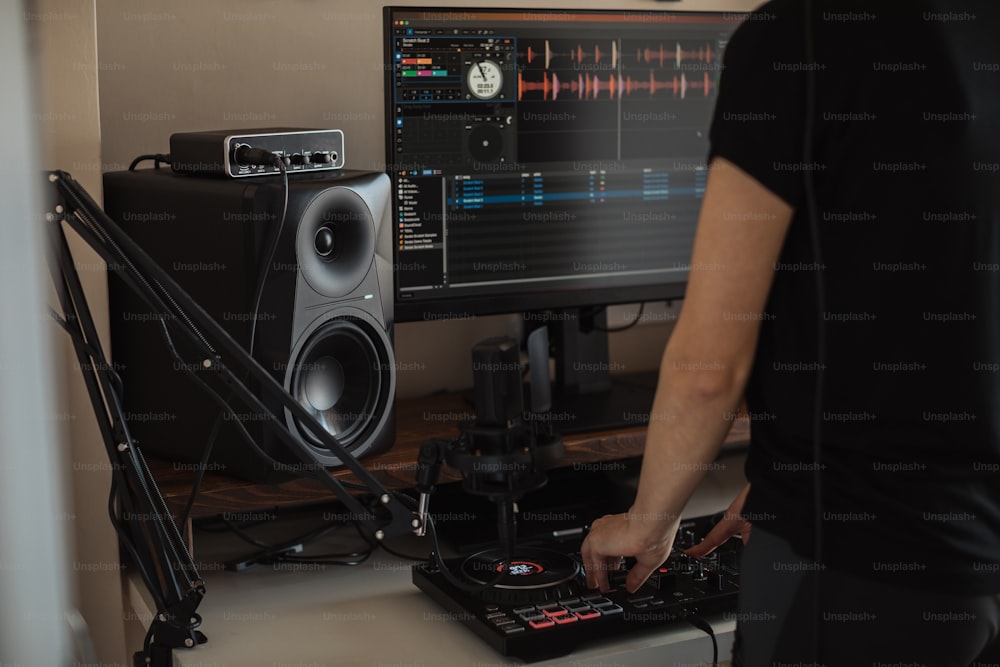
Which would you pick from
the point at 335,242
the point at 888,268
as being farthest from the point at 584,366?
the point at 888,268

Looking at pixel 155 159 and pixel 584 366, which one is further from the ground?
pixel 155 159

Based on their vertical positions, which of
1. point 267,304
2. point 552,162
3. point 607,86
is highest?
point 607,86

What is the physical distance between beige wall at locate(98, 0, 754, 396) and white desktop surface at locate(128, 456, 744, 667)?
17.8 inches

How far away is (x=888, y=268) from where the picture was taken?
2.69ft

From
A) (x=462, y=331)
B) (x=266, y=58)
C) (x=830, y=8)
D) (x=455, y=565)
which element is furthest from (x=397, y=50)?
(x=830, y=8)

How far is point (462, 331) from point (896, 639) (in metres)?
1.06

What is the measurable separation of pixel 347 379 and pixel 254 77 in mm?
536

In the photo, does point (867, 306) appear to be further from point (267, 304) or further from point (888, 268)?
point (267, 304)

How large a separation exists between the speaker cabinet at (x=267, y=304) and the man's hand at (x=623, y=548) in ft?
1.06

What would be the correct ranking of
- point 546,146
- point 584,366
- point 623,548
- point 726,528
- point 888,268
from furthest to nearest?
point 584,366 → point 546,146 → point 726,528 → point 623,548 → point 888,268

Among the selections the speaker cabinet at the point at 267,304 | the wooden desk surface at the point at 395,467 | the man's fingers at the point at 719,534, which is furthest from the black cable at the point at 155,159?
the man's fingers at the point at 719,534

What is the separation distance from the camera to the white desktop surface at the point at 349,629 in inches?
45.8

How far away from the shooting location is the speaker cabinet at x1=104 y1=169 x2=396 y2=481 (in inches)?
48.3

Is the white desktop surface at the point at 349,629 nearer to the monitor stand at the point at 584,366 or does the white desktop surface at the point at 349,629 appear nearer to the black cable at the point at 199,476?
the black cable at the point at 199,476
